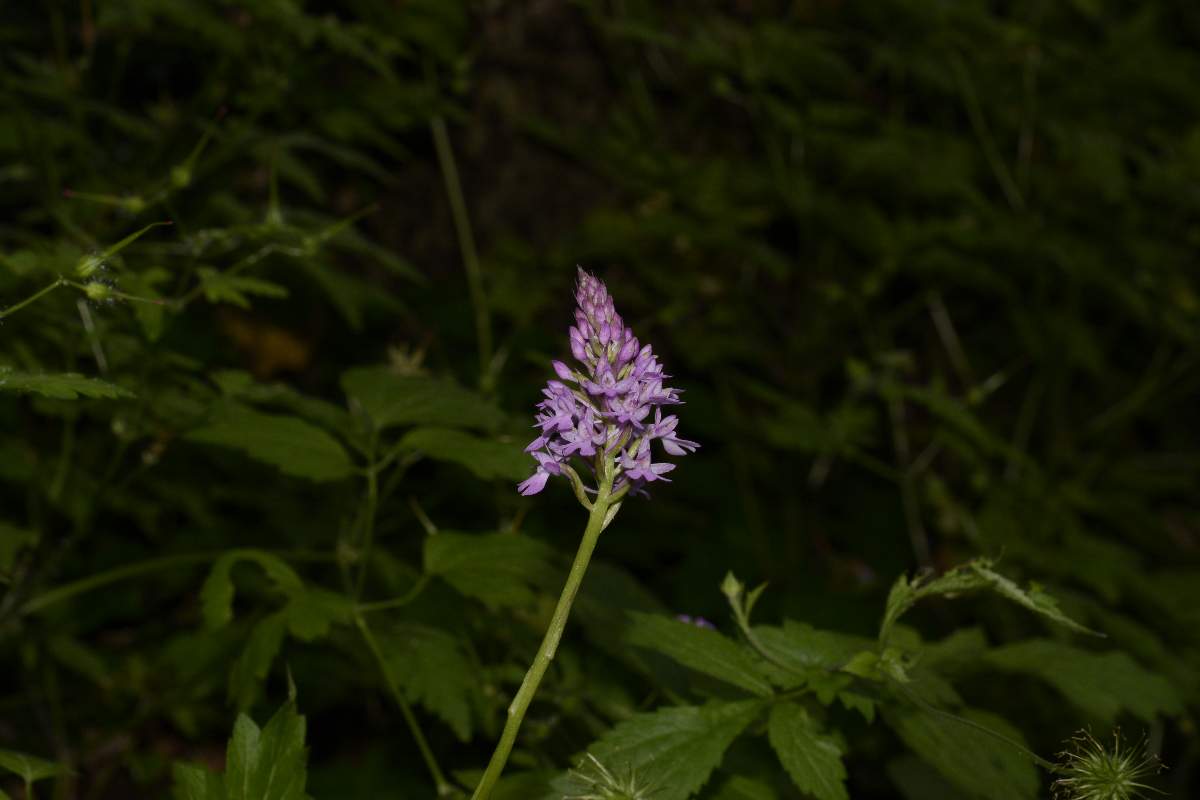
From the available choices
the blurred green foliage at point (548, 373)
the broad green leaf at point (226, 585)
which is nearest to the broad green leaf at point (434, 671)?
the blurred green foliage at point (548, 373)

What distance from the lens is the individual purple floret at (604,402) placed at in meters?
1.26

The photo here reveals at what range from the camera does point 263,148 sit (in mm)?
3209

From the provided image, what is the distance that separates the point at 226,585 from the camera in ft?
6.11

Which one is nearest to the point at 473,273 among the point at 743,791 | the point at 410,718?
the point at 410,718

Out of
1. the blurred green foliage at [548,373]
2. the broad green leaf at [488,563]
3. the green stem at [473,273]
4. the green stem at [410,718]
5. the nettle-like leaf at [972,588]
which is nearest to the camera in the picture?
the nettle-like leaf at [972,588]

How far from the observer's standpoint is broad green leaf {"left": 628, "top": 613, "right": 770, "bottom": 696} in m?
1.61

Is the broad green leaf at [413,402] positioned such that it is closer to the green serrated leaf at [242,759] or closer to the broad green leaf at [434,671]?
the broad green leaf at [434,671]

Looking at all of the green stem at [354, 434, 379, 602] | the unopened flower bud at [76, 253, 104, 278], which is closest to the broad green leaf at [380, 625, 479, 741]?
the green stem at [354, 434, 379, 602]

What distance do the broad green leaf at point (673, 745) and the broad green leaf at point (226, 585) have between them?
651 mm

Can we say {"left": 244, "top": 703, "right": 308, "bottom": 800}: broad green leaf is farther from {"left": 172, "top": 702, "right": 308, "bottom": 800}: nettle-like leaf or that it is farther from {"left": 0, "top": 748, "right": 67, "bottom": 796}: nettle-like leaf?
{"left": 0, "top": 748, "right": 67, "bottom": 796}: nettle-like leaf

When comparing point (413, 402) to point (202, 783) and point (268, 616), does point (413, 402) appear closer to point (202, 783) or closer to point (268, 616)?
point (268, 616)

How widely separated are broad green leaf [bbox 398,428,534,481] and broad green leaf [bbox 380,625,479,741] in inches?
13.9

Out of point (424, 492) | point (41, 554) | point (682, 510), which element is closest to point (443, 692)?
point (41, 554)

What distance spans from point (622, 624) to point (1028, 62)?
382 centimetres
